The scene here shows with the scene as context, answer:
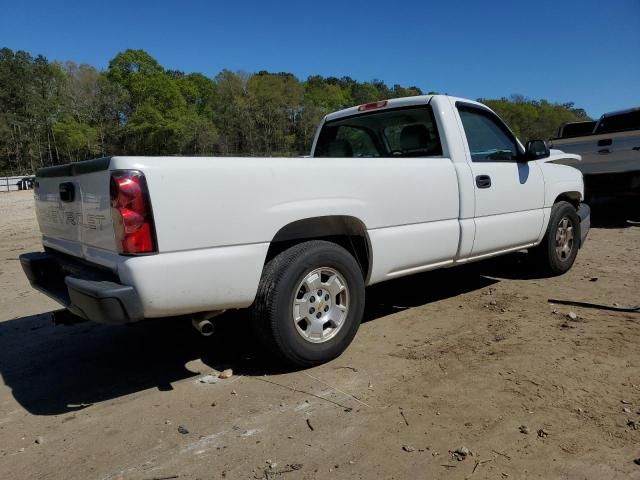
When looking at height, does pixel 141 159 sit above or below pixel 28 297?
above

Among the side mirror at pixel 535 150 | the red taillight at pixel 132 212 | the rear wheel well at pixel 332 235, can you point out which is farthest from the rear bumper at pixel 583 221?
the red taillight at pixel 132 212

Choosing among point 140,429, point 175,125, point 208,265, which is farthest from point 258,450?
point 175,125

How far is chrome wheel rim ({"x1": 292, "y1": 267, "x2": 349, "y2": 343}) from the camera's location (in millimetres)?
3244

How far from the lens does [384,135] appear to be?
484 cm

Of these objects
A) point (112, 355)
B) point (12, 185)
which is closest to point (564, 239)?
point (112, 355)

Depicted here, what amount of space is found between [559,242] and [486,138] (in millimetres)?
1798

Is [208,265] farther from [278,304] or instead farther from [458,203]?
[458,203]

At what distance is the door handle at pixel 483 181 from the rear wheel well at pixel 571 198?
163cm

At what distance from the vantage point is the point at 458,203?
13.5 feet

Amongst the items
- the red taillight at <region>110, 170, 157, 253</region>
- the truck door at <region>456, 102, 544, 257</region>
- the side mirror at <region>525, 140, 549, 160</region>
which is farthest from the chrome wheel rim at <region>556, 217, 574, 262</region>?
the red taillight at <region>110, 170, 157, 253</region>

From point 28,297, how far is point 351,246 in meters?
4.30

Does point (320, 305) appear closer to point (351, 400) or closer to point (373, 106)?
point (351, 400)

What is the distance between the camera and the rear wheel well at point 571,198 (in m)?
5.64

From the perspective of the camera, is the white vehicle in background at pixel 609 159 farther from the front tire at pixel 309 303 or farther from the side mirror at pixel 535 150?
the front tire at pixel 309 303
